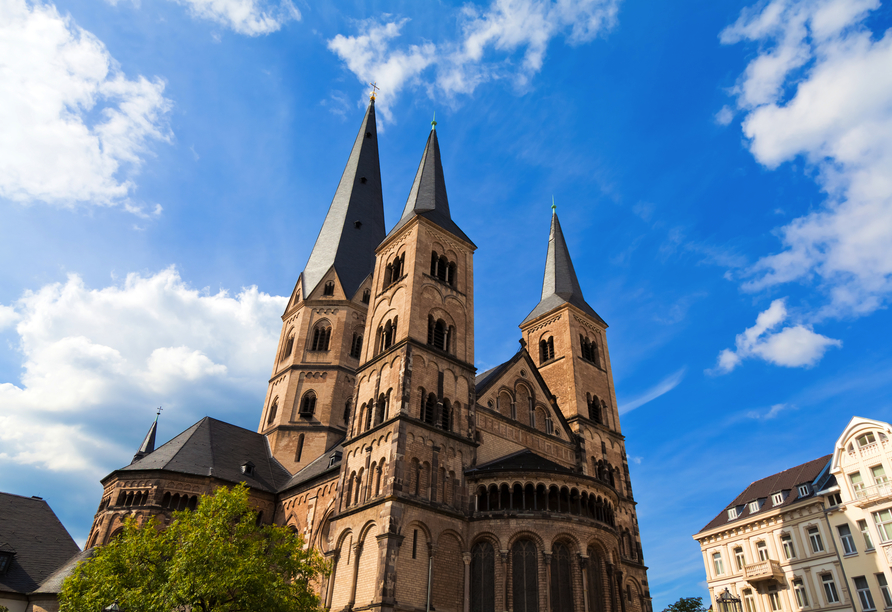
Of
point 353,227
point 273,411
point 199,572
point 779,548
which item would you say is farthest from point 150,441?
point 779,548

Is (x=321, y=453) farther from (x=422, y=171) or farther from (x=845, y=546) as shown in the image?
(x=845, y=546)

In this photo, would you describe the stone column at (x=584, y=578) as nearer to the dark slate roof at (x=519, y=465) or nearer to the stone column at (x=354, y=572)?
the dark slate roof at (x=519, y=465)

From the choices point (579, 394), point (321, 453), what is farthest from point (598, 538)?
point (321, 453)

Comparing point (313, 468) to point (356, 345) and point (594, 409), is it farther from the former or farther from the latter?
point (594, 409)

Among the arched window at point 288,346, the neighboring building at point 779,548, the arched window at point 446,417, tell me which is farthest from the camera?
the arched window at point 288,346

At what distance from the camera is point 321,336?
4469 cm

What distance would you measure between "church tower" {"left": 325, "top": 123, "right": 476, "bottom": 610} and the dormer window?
19164 millimetres

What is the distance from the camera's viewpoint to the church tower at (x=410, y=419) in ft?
78.3

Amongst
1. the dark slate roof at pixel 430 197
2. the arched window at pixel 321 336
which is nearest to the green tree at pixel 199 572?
the dark slate roof at pixel 430 197

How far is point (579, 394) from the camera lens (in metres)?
37.1

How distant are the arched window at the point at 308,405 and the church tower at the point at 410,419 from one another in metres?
11.2

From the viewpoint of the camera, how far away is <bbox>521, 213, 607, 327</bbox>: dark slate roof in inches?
1651

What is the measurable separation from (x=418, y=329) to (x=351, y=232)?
22.7 m

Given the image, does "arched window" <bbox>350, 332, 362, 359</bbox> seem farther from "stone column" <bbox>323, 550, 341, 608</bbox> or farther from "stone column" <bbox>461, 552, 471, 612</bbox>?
"stone column" <bbox>461, 552, 471, 612</bbox>
